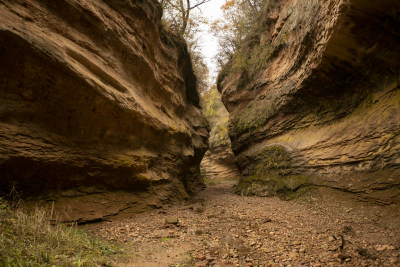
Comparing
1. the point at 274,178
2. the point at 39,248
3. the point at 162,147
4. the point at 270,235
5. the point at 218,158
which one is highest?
the point at 218,158

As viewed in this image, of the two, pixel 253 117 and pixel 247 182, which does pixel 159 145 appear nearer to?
pixel 247 182

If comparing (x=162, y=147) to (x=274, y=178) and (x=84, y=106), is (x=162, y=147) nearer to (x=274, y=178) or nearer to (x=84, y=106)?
(x=84, y=106)

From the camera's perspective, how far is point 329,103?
7.35 metres

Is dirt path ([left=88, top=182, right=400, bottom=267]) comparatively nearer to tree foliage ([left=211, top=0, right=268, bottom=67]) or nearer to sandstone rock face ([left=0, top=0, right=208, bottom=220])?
sandstone rock face ([left=0, top=0, right=208, bottom=220])

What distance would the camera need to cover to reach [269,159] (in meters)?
9.53

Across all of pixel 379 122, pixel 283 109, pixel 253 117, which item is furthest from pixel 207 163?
pixel 379 122

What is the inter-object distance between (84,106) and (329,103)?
27.1ft

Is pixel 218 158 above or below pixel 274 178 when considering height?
above

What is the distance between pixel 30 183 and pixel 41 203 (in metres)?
0.50

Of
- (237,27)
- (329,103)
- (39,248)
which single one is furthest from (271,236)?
(237,27)

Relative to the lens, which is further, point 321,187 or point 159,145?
point 159,145

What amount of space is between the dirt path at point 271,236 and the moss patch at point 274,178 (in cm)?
110

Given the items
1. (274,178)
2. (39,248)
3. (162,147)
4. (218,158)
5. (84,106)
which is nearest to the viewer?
(39,248)

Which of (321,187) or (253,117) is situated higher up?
(253,117)
